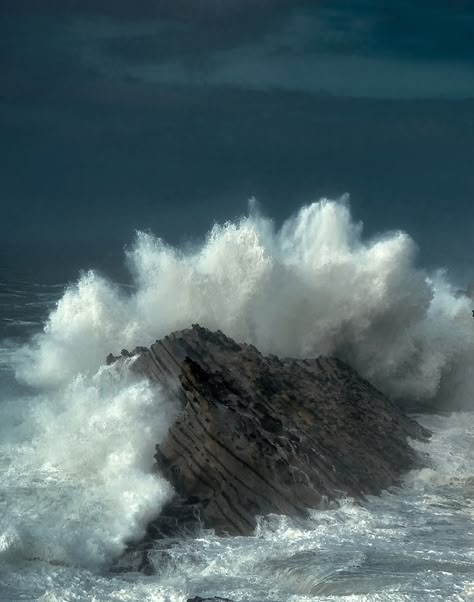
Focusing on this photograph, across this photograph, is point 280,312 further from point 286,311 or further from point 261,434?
point 261,434

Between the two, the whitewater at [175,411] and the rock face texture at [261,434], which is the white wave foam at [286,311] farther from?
the rock face texture at [261,434]

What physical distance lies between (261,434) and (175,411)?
272 cm

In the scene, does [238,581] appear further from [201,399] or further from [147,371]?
[147,371]

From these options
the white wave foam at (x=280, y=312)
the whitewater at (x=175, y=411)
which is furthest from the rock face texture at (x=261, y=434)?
the white wave foam at (x=280, y=312)

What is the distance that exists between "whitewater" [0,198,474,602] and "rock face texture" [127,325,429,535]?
0.53 metres

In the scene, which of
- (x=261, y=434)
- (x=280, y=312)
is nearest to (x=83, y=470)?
(x=261, y=434)

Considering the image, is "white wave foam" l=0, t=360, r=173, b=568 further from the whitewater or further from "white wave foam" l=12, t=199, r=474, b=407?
"white wave foam" l=12, t=199, r=474, b=407

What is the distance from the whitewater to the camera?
14.9 m

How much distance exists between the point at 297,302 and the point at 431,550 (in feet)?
43.8

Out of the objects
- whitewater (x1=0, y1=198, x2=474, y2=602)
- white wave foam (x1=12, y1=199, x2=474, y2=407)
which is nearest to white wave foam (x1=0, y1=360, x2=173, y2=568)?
whitewater (x1=0, y1=198, x2=474, y2=602)

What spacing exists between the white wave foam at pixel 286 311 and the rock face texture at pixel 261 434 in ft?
11.1

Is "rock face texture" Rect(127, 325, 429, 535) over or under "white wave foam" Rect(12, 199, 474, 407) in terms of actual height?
under

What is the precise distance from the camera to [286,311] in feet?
91.9

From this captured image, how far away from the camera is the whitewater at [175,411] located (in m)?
14.9
